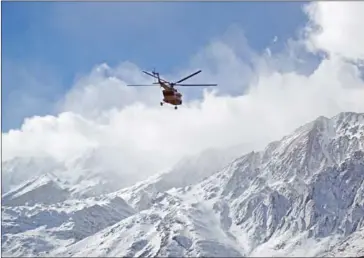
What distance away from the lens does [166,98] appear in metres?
123

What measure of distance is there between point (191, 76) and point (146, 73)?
7389 mm

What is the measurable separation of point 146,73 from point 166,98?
10.1 m

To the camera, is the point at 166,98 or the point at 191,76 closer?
the point at 191,76

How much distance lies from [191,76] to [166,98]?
11.9 metres

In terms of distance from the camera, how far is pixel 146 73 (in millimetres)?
114125

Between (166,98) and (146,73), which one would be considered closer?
(146,73)

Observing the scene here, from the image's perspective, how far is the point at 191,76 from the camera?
368 feet
